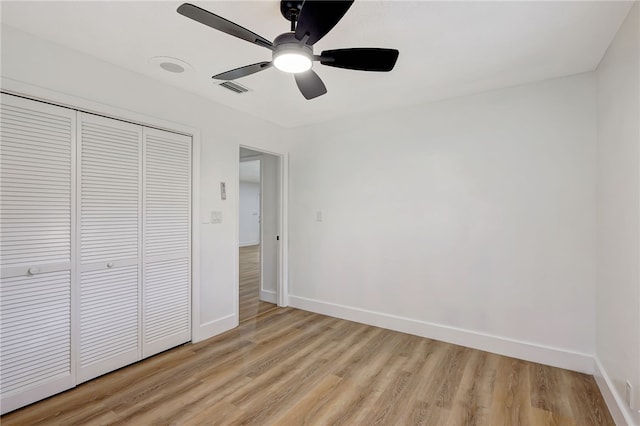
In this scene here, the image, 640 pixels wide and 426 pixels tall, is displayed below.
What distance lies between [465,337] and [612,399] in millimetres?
1116

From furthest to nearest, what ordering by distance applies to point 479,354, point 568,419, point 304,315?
point 304,315, point 479,354, point 568,419

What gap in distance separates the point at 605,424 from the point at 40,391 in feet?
12.0

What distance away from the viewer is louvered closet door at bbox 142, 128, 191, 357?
2.65 metres

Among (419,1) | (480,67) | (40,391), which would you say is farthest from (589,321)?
(40,391)

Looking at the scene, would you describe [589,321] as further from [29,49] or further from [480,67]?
[29,49]

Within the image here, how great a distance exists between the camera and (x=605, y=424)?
6.08ft

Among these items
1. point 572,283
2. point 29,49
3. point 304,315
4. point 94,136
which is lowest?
point 304,315

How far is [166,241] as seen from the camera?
278 cm

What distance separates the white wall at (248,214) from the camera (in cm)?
1056

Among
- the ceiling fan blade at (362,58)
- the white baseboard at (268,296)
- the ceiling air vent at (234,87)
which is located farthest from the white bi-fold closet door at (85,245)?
the ceiling fan blade at (362,58)

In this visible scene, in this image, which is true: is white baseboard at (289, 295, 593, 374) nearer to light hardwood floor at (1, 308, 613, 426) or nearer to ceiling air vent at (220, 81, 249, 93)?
light hardwood floor at (1, 308, 613, 426)

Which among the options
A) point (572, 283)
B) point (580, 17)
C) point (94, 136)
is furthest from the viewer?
point (572, 283)

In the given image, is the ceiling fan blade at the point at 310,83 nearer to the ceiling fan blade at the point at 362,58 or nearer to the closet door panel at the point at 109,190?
the ceiling fan blade at the point at 362,58

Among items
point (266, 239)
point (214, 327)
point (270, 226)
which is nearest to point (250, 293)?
point (266, 239)
